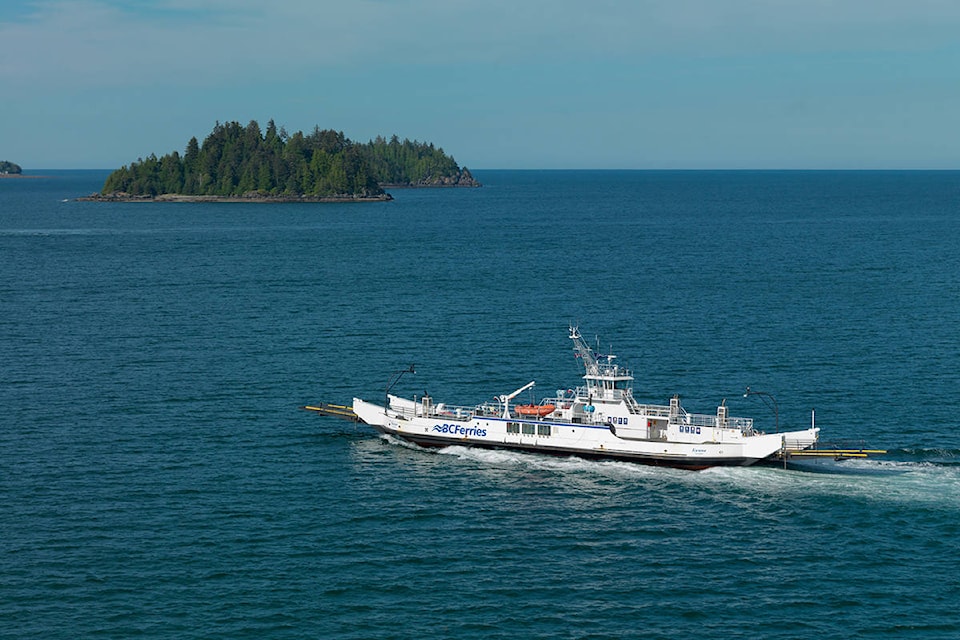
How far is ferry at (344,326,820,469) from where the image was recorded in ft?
277

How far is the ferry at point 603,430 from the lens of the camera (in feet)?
277

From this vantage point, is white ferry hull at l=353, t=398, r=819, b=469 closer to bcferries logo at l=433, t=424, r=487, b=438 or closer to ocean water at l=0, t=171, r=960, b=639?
bcferries logo at l=433, t=424, r=487, b=438

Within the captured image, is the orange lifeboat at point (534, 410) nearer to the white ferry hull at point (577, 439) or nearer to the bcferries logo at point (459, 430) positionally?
the white ferry hull at point (577, 439)

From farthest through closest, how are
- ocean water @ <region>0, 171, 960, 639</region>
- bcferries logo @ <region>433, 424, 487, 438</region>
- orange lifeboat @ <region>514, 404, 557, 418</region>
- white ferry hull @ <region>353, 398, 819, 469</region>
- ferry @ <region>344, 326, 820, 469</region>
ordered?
bcferries logo @ <region>433, 424, 487, 438</region> < orange lifeboat @ <region>514, 404, 557, 418</region> < ferry @ <region>344, 326, 820, 469</region> < white ferry hull @ <region>353, 398, 819, 469</region> < ocean water @ <region>0, 171, 960, 639</region>

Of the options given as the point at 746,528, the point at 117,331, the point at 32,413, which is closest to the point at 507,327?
the point at 117,331

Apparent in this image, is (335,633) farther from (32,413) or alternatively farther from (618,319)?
(618,319)

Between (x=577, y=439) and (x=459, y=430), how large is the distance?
9.38 metres

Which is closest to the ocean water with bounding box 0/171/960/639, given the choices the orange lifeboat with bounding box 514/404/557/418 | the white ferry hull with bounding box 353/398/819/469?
the white ferry hull with bounding box 353/398/819/469

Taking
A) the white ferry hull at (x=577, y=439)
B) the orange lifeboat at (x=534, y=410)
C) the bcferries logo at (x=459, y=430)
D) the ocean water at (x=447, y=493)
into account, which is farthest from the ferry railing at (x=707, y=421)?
the bcferries logo at (x=459, y=430)

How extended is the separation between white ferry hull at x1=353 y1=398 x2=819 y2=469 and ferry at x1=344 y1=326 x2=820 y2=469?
0.06m

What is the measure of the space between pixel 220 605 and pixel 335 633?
7163 mm

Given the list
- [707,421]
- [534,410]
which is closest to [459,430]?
[534,410]

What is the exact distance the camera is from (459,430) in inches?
3543

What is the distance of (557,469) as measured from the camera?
8538 cm
